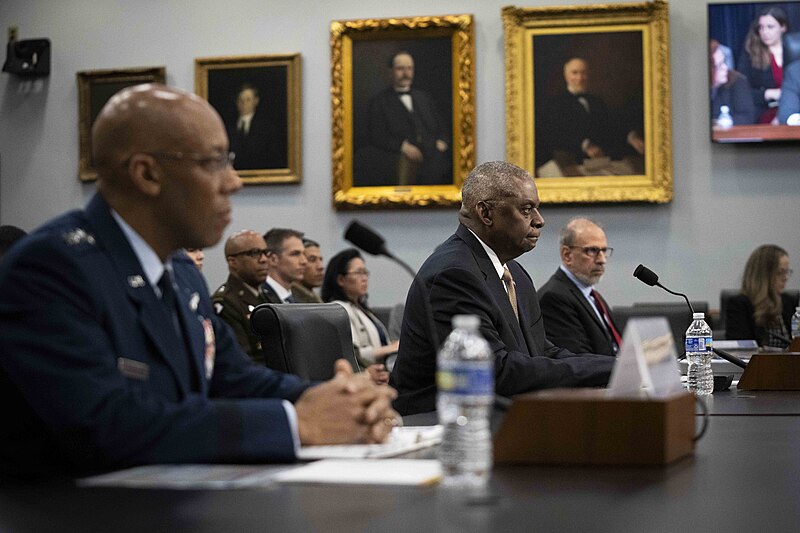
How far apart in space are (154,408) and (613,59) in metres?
7.57

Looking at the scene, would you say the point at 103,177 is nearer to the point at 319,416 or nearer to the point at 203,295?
the point at 203,295

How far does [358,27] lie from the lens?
9.21 meters

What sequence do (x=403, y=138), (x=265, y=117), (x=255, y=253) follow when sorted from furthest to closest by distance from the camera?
(x=265, y=117) < (x=403, y=138) < (x=255, y=253)

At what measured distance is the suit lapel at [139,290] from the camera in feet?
6.62

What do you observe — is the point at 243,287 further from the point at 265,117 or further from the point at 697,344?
the point at 697,344

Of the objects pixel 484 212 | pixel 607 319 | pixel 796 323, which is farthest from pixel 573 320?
pixel 796 323

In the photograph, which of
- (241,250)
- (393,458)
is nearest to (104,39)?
(241,250)

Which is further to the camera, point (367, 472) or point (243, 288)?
point (243, 288)

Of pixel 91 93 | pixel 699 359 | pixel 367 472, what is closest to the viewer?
pixel 367 472

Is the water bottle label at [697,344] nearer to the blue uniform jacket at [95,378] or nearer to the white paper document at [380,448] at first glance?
the white paper document at [380,448]

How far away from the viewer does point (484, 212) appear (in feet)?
14.0

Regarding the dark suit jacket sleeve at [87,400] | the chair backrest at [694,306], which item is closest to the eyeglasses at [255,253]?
the chair backrest at [694,306]

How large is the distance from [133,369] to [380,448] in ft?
1.49

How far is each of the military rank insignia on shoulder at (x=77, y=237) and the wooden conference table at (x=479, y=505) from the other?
0.45 meters
